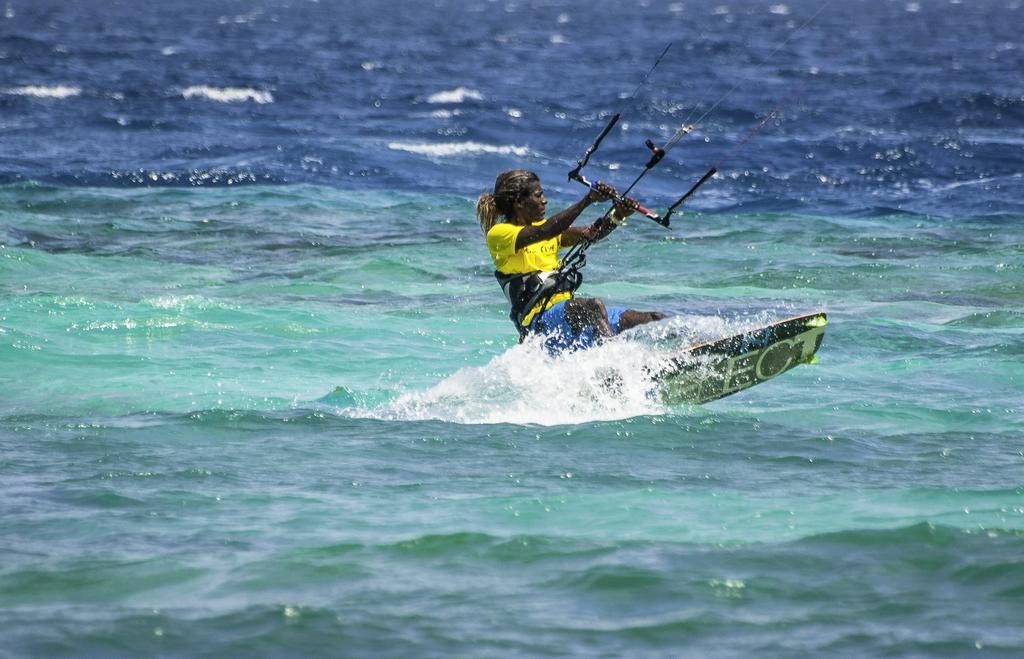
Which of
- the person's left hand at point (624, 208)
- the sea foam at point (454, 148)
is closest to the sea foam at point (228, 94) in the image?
the sea foam at point (454, 148)

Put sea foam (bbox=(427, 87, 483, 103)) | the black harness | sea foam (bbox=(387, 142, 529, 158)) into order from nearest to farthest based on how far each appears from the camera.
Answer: the black harness < sea foam (bbox=(387, 142, 529, 158)) < sea foam (bbox=(427, 87, 483, 103))

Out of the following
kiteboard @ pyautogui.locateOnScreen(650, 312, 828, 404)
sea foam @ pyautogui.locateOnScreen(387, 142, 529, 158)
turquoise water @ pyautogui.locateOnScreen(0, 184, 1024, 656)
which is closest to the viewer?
turquoise water @ pyautogui.locateOnScreen(0, 184, 1024, 656)

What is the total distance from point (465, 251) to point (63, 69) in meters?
28.8

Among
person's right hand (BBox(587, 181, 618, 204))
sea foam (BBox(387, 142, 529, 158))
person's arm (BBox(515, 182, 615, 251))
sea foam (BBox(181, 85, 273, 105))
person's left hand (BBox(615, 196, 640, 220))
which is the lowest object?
sea foam (BBox(181, 85, 273, 105))

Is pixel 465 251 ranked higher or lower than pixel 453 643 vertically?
lower

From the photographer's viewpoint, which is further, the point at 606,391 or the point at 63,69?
the point at 63,69

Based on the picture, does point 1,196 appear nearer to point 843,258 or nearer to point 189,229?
point 189,229

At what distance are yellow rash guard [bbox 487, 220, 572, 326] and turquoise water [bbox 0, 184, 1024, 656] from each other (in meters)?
0.43

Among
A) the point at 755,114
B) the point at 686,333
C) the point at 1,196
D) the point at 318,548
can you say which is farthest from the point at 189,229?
the point at 755,114

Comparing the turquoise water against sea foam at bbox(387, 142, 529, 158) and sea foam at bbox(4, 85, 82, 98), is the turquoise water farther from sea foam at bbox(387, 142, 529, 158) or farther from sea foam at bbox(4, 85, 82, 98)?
sea foam at bbox(4, 85, 82, 98)

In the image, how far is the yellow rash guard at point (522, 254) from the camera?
9.52 m

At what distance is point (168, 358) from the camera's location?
12539mm

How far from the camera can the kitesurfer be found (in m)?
9.50

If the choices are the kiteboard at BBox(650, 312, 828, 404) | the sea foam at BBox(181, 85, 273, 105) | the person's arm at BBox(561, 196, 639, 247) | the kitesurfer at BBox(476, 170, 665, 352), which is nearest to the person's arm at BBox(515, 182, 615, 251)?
the kitesurfer at BBox(476, 170, 665, 352)
